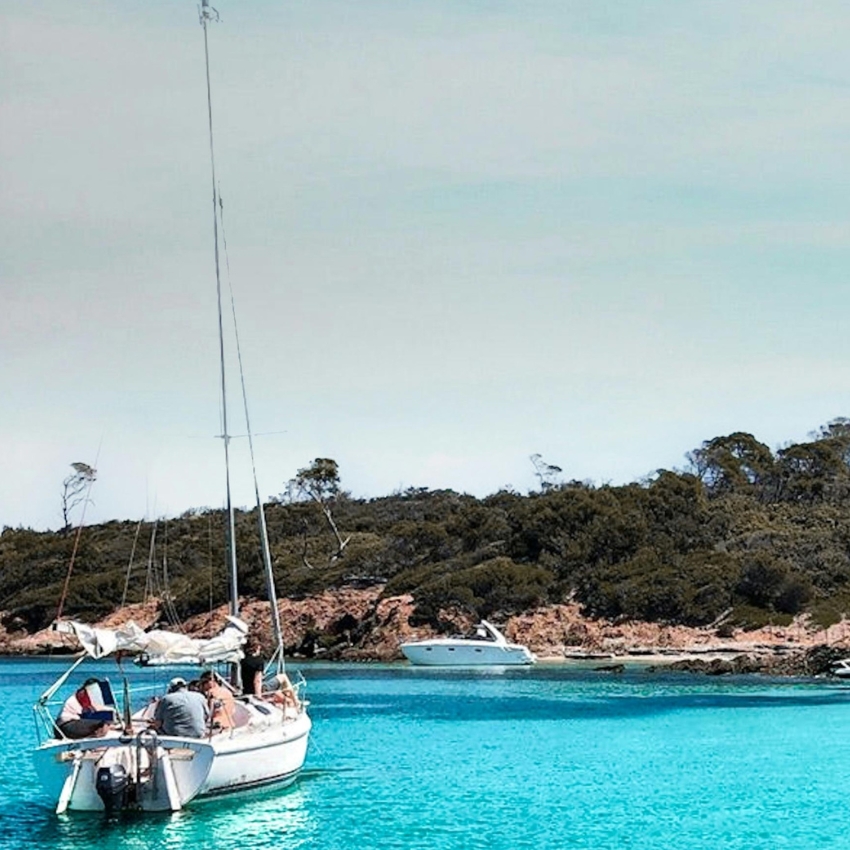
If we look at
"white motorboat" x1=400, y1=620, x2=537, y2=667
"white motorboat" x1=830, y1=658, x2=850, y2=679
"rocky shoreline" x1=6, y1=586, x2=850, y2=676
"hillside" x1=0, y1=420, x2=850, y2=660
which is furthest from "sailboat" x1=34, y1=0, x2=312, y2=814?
"white motorboat" x1=400, y1=620, x2=537, y2=667

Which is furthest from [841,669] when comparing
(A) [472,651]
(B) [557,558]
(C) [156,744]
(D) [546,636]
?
(C) [156,744]

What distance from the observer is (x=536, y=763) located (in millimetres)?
38156

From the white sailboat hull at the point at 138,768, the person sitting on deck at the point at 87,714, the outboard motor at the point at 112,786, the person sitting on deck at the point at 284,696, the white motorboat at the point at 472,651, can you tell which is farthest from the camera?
the white motorboat at the point at 472,651

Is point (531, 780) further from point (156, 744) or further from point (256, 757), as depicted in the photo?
point (156, 744)

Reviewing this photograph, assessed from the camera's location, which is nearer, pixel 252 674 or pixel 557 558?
pixel 252 674

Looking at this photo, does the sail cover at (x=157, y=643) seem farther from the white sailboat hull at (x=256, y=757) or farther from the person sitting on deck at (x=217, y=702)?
the white sailboat hull at (x=256, y=757)

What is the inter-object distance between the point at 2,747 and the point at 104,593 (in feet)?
223

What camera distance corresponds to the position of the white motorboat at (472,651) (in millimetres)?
81938

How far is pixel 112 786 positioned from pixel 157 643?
466 centimetres

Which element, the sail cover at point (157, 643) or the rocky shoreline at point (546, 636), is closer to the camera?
the sail cover at point (157, 643)

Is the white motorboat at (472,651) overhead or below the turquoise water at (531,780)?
overhead

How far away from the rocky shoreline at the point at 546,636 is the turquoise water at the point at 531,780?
53.3 feet

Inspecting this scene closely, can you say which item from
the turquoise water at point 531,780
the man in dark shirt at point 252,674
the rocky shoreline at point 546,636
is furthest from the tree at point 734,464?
the man in dark shirt at point 252,674

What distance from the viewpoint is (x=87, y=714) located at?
28531 mm
